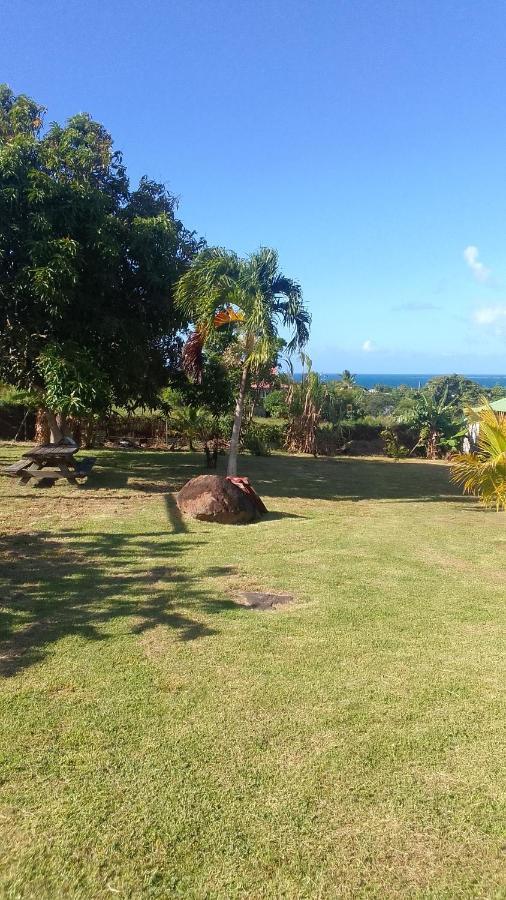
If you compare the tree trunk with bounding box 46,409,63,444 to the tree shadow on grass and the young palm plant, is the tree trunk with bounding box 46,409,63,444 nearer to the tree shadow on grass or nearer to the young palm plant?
the tree shadow on grass

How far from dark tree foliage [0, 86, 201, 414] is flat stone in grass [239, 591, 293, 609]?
627 cm

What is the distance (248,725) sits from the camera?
3.13 meters

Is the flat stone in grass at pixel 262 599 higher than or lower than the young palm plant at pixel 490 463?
lower

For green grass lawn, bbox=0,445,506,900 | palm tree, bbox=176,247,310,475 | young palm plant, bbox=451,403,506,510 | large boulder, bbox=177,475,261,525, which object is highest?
palm tree, bbox=176,247,310,475

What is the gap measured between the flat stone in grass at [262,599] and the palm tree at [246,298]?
690 centimetres

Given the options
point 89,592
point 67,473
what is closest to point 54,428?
point 67,473

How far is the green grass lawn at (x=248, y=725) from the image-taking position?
7.29ft

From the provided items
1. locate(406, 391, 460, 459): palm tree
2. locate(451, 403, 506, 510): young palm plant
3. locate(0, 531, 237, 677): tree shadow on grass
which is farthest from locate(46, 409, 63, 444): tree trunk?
locate(406, 391, 460, 459): palm tree

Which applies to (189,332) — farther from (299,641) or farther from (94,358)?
(299,641)

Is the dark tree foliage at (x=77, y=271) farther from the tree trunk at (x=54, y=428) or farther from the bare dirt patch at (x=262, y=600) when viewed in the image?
the bare dirt patch at (x=262, y=600)

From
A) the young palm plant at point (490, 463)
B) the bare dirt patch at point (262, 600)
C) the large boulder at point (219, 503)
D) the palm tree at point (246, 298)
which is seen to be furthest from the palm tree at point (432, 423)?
the bare dirt patch at point (262, 600)

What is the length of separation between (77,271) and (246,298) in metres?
3.30

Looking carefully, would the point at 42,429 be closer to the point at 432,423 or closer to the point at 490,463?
the point at 432,423

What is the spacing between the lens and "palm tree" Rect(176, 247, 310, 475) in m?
11.8
